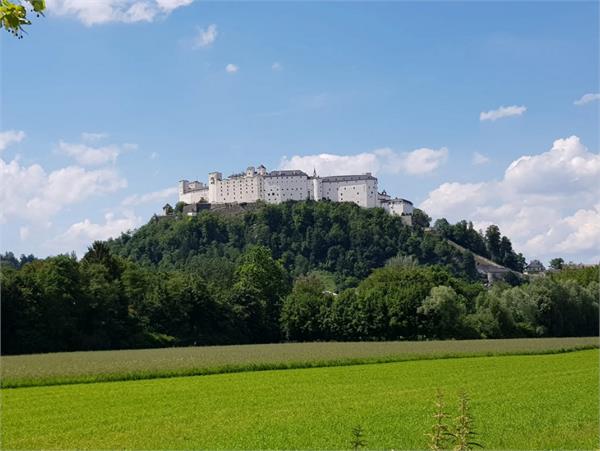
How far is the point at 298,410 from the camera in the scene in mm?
26656

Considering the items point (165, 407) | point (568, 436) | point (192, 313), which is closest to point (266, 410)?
point (165, 407)

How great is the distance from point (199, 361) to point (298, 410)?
996 inches

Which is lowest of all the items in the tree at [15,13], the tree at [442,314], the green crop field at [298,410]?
the green crop field at [298,410]

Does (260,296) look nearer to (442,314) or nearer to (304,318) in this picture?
(304,318)

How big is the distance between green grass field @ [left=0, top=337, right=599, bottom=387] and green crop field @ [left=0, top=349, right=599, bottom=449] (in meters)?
2.82

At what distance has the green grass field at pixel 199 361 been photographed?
4116 centimetres

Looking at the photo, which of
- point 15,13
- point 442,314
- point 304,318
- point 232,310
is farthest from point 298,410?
point 304,318

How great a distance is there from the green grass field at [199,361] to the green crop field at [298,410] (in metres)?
2.82

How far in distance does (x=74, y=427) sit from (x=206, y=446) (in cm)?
644

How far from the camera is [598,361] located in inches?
1977

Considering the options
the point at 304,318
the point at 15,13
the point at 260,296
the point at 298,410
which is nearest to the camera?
the point at 15,13

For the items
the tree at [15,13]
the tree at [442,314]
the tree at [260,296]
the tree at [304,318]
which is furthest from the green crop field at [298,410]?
the tree at [304,318]

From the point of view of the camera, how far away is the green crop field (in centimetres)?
1981

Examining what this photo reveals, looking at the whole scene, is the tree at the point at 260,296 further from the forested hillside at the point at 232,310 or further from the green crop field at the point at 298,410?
the green crop field at the point at 298,410
